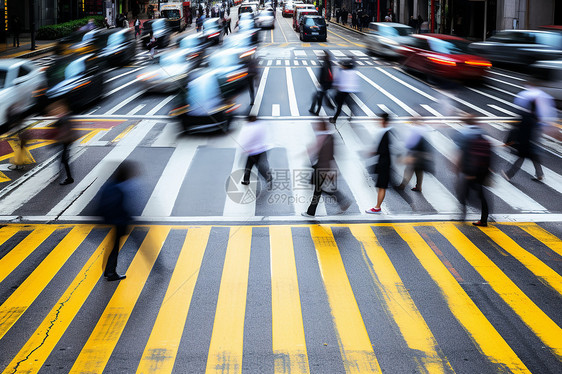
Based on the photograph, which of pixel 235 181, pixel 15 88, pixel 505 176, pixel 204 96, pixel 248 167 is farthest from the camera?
pixel 204 96

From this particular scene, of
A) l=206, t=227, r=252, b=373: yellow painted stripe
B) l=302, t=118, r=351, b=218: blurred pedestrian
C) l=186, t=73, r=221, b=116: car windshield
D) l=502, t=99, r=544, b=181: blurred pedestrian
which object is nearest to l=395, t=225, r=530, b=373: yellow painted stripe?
l=302, t=118, r=351, b=218: blurred pedestrian

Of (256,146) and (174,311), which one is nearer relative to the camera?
(174,311)

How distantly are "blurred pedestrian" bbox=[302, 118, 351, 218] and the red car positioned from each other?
1285 centimetres

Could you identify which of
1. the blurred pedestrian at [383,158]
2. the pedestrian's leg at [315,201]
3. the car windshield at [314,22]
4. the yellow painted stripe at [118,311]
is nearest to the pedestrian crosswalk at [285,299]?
the yellow painted stripe at [118,311]

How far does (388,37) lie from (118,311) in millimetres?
23454

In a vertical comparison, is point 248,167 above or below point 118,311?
above

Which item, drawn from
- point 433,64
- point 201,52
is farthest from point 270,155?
point 201,52

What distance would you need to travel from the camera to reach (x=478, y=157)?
9055 mm

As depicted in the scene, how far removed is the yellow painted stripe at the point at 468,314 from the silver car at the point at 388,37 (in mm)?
18363

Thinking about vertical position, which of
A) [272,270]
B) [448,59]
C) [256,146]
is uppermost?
[448,59]

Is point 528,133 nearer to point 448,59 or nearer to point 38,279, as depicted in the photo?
point 38,279

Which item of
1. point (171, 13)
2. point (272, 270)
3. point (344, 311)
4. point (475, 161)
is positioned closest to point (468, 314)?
point (344, 311)

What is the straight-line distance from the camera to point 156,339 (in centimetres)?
621

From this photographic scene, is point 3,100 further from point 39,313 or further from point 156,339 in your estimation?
→ point 156,339
